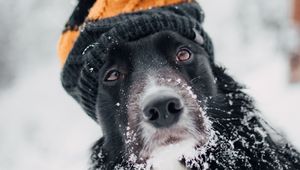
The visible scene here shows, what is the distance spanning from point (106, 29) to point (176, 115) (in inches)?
22.0

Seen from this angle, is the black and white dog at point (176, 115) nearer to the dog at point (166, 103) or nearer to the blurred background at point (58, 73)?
the dog at point (166, 103)

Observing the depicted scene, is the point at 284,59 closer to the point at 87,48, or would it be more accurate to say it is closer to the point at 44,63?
the point at 44,63

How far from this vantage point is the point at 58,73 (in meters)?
6.06

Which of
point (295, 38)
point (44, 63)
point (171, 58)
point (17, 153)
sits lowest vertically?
point (171, 58)

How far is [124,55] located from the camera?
2381 millimetres

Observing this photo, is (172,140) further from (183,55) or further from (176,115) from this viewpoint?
(183,55)

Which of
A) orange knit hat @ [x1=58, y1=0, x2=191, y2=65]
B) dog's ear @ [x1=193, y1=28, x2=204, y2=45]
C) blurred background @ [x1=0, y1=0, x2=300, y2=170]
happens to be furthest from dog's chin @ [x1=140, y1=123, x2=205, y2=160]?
blurred background @ [x1=0, y1=0, x2=300, y2=170]

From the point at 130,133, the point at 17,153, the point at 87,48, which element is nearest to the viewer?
the point at 130,133

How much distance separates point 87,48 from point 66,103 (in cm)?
348

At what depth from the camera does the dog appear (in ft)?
7.09

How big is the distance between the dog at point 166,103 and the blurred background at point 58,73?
2.28m

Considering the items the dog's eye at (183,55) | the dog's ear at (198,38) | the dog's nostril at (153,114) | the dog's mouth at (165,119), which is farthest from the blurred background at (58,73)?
the dog's nostril at (153,114)

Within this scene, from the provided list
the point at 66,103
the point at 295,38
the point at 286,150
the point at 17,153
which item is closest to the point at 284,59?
the point at 295,38

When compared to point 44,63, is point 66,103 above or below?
below
